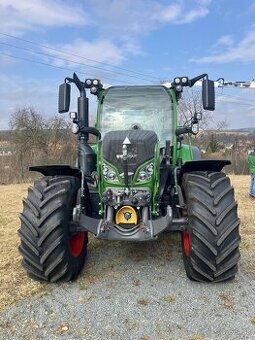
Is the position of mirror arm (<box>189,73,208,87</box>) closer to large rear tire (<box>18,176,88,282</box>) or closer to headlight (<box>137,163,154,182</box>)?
headlight (<box>137,163,154,182</box>)

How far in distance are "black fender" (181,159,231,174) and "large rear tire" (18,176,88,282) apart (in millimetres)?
1283

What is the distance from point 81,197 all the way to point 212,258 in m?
1.53

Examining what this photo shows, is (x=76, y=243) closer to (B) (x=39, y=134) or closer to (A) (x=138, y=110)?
(A) (x=138, y=110)

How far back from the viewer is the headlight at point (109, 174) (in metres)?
4.31

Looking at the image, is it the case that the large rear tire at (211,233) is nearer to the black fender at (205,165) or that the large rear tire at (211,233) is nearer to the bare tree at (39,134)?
the black fender at (205,165)

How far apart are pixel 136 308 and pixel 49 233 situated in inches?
43.9

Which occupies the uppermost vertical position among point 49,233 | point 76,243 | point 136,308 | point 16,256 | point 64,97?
point 64,97

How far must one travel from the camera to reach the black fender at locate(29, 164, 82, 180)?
4570mm

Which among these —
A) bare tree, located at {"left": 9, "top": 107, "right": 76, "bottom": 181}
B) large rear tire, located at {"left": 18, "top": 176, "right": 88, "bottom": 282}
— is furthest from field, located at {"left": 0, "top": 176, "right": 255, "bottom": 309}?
Answer: bare tree, located at {"left": 9, "top": 107, "right": 76, "bottom": 181}

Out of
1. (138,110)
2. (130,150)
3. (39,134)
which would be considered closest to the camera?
(130,150)

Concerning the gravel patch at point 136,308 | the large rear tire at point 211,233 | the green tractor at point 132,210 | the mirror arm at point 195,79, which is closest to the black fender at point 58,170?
the green tractor at point 132,210

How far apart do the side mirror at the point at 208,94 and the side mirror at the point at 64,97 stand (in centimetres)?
169

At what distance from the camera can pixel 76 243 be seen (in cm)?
470

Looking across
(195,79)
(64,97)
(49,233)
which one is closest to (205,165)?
(195,79)
